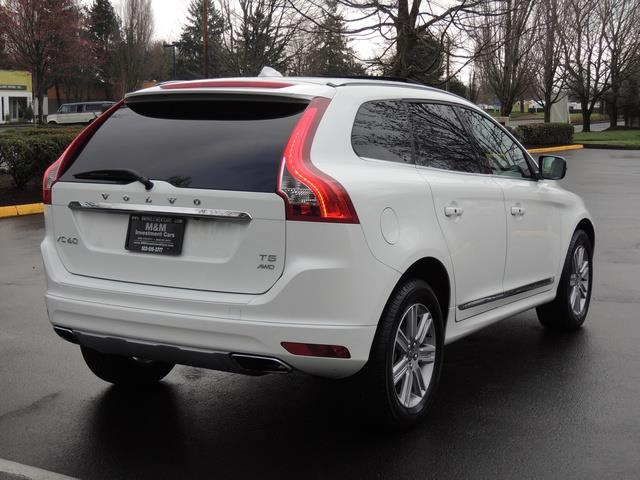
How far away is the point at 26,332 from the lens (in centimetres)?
671

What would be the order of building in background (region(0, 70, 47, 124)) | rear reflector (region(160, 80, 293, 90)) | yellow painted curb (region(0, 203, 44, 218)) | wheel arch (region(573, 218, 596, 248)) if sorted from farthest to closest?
1. building in background (region(0, 70, 47, 124))
2. yellow painted curb (region(0, 203, 44, 218))
3. wheel arch (region(573, 218, 596, 248))
4. rear reflector (region(160, 80, 293, 90))

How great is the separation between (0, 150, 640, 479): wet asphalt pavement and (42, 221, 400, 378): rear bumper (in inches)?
→ 19.8

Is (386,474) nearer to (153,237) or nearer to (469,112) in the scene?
(153,237)

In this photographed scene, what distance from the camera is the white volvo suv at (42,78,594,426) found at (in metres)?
3.97

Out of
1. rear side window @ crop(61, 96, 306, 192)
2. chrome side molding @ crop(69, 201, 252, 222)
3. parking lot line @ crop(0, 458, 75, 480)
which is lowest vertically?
parking lot line @ crop(0, 458, 75, 480)

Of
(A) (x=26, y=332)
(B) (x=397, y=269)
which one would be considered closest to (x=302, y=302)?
(B) (x=397, y=269)

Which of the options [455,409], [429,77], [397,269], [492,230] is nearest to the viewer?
[397,269]

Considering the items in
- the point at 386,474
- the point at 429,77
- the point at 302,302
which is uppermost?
the point at 429,77

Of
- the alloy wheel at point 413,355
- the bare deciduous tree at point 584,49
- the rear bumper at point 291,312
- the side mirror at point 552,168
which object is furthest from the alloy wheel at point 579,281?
the bare deciduous tree at point 584,49

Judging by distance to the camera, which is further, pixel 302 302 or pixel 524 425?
pixel 524 425

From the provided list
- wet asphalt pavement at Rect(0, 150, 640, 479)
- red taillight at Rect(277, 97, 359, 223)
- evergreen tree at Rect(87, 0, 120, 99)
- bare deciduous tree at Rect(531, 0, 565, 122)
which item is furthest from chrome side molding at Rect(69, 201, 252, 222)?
evergreen tree at Rect(87, 0, 120, 99)

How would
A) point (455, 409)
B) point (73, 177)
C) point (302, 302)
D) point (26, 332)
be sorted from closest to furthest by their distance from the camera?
point (302, 302)
point (73, 177)
point (455, 409)
point (26, 332)

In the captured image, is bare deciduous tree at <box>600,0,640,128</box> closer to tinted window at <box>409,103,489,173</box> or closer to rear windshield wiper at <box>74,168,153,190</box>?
tinted window at <box>409,103,489,173</box>

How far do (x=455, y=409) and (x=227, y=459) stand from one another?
1.42 m
